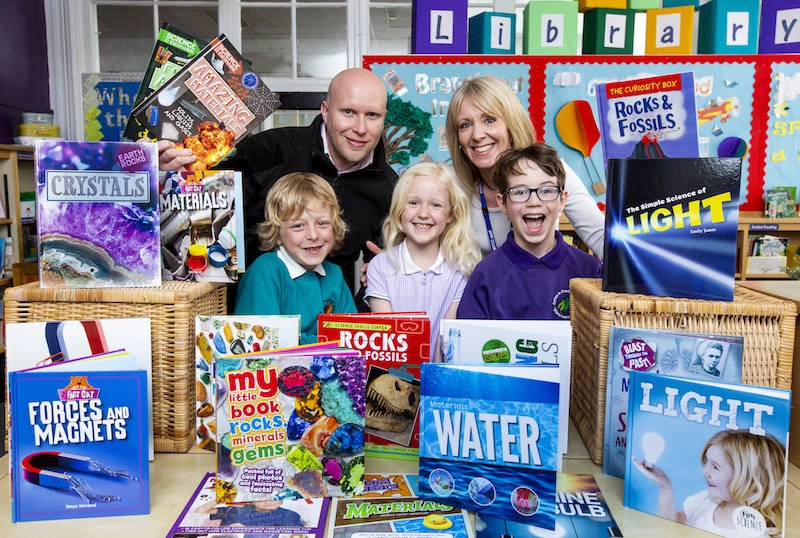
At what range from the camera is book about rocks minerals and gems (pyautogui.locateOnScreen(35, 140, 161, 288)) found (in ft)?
4.28

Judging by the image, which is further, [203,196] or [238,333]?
[203,196]

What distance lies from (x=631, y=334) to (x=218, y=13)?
5.16m

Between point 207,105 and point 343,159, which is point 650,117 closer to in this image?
point 207,105

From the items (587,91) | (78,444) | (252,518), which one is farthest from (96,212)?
(587,91)

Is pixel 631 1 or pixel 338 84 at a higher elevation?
pixel 631 1

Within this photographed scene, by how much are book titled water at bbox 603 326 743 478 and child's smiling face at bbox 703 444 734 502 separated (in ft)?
0.51

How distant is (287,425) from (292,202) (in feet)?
2.79

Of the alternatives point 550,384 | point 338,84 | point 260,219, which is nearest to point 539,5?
point 338,84

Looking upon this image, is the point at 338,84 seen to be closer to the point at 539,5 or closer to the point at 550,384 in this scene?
the point at 550,384

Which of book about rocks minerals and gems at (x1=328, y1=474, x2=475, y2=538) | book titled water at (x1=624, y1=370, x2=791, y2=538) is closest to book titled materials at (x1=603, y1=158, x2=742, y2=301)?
book titled water at (x1=624, y1=370, x2=791, y2=538)

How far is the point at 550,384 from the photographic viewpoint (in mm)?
1045

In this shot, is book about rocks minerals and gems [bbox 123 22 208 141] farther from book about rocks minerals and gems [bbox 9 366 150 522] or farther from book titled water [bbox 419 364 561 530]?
book titled water [bbox 419 364 561 530]

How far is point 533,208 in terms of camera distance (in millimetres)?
1676

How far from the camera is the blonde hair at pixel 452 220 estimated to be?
191cm
